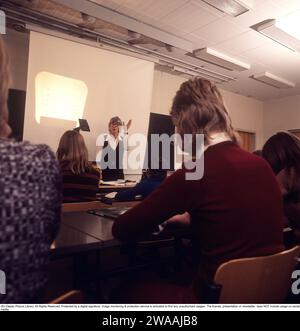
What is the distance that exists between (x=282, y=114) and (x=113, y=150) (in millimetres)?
4425

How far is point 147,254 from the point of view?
7.22 ft

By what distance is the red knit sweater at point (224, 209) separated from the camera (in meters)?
0.83

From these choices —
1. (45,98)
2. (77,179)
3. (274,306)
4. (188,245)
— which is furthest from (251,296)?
(45,98)

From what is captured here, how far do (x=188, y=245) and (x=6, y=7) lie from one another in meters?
3.10

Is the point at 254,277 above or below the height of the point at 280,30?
below

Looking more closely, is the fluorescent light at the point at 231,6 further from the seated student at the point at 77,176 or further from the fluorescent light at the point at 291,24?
the seated student at the point at 77,176

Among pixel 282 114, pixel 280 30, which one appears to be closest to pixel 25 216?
pixel 280 30

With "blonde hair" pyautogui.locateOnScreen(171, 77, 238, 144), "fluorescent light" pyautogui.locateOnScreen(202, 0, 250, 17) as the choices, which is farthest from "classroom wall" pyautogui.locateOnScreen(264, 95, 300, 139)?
"blonde hair" pyautogui.locateOnScreen(171, 77, 238, 144)

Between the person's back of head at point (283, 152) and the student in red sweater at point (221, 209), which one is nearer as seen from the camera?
the student in red sweater at point (221, 209)

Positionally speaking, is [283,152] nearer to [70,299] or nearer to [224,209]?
[224,209]

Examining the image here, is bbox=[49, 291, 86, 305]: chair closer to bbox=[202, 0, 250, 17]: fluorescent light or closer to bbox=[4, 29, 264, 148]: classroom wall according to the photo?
bbox=[4, 29, 264, 148]: classroom wall

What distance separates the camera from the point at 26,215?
1.88 feet

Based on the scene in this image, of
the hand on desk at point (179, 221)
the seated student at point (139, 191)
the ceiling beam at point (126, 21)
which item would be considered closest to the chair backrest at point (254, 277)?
the hand on desk at point (179, 221)

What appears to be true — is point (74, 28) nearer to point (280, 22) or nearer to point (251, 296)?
point (280, 22)
